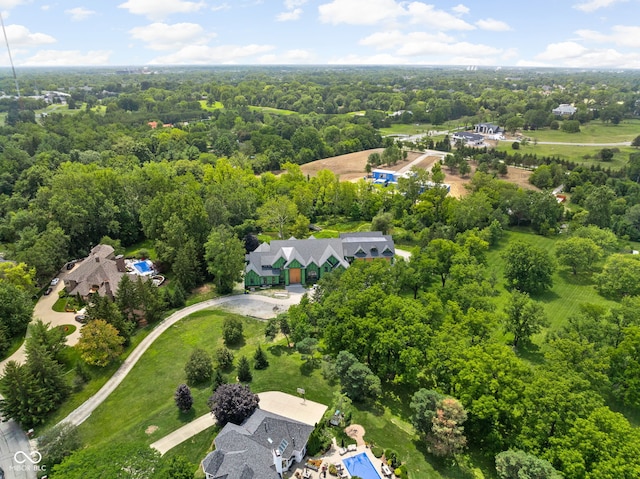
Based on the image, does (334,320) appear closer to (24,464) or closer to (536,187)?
(24,464)

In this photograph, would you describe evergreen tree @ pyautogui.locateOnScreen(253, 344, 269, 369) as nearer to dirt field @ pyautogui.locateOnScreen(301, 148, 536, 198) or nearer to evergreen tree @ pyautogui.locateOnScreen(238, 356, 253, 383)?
evergreen tree @ pyautogui.locateOnScreen(238, 356, 253, 383)

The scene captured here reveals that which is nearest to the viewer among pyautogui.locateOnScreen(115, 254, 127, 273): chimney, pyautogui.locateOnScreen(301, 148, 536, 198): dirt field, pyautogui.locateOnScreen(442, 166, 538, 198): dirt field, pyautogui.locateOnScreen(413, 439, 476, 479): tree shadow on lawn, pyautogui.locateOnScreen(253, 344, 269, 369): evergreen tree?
pyautogui.locateOnScreen(413, 439, 476, 479): tree shadow on lawn

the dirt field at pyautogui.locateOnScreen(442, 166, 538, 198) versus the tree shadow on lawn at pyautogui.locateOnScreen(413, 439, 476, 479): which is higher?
the dirt field at pyautogui.locateOnScreen(442, 166, 538, 198)

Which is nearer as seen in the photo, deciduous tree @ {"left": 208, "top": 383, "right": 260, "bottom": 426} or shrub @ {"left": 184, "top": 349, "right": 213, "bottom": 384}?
deciduous tree @ {"left": 208, "top": 383, "right": 260, "bottom": 426}

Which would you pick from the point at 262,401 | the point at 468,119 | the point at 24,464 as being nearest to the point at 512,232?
the point at 262,401

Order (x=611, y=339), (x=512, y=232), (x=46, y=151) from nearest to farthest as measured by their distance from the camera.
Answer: (x=611, y=339) → (x=512, y=232) → (x=46, y=151)

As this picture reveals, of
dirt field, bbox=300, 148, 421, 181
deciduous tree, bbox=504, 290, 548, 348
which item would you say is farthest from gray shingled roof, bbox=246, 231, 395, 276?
dirt field, bbox=300, 148, 421, 181

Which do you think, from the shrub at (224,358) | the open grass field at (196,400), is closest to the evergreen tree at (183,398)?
the open grass field at (196,400)
